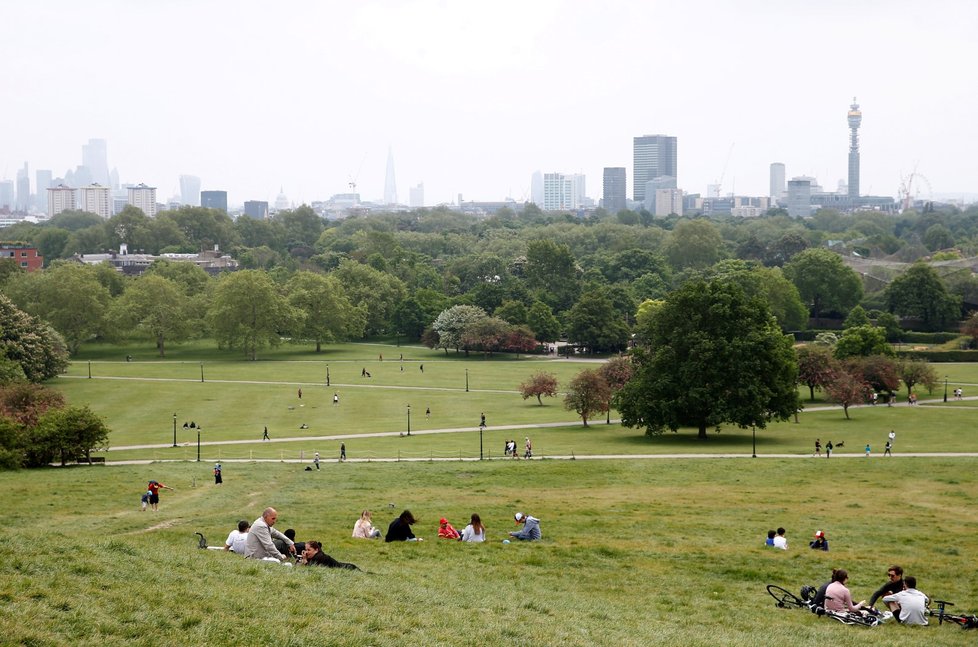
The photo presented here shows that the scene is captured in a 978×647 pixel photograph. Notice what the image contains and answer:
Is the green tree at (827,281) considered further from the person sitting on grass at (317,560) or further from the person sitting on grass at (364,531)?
the person sitting on grass at (317,560)

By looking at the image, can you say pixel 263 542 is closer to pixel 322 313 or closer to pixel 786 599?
pixel 786 599

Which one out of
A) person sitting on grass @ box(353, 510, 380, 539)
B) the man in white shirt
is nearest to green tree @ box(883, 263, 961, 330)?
person sitting on grass @ box(353, 510, 380, 539)

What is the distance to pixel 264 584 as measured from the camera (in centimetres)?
1689

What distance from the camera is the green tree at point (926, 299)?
352 feet

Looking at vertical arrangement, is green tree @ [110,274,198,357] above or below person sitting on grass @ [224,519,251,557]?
above

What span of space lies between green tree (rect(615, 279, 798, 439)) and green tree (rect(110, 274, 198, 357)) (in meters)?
58.6

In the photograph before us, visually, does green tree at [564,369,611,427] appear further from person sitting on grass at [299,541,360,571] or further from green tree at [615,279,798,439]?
person sitting on grass at [299,541,360,571]

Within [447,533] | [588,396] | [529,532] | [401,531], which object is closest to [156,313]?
[588,396]

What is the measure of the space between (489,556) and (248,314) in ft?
272

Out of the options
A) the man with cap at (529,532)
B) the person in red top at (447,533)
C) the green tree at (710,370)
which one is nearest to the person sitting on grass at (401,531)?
the person in red top at (447,533)

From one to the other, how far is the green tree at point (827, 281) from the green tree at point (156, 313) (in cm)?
6301

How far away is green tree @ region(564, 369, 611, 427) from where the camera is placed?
58.2 m

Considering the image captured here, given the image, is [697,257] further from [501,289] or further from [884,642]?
[884,642]

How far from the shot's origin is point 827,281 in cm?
11838
